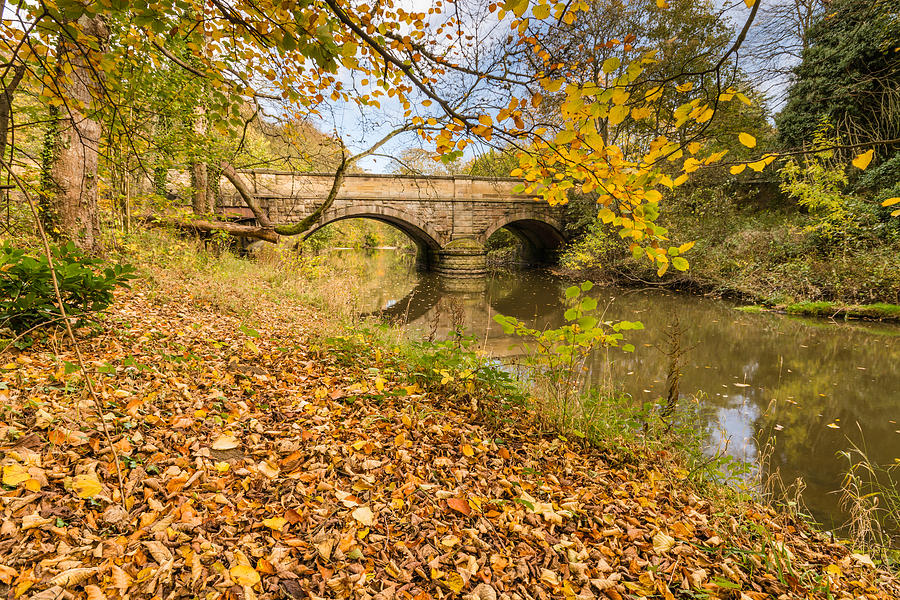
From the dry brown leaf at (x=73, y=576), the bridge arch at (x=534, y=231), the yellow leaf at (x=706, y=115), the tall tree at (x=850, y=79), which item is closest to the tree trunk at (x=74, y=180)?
the dry brown leaf at (x=73, y=576)

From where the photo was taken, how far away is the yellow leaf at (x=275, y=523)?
4.74 ft

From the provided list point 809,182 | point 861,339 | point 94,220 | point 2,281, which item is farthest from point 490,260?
point 2,281

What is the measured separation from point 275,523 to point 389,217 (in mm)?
13107

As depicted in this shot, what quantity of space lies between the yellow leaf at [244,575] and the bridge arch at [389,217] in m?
11.7

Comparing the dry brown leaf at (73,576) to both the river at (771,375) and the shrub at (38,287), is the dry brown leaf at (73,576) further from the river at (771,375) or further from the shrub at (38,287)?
the river at (771,375)

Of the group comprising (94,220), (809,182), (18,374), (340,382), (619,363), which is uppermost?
(809,182)

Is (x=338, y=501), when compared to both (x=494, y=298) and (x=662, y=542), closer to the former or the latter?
(x=662, y=542)

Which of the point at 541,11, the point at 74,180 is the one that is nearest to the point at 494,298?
the point at 74,180

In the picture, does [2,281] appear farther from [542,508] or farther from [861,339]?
[861,339]

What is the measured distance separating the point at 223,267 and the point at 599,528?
6.54 m

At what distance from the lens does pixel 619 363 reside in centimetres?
485

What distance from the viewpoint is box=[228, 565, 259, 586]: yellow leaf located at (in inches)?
47.6

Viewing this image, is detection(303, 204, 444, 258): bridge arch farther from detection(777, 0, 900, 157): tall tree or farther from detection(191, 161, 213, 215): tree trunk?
detection(777, 0, 900, 157): tall tree

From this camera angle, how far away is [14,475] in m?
Result: 1.33
